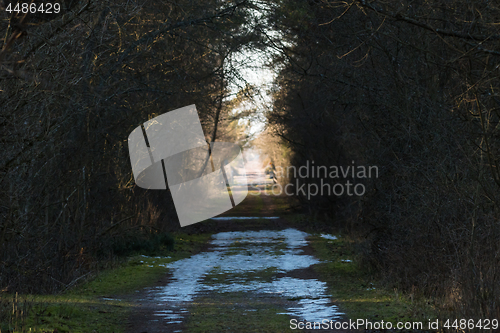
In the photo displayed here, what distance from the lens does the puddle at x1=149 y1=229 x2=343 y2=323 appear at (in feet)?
30.9

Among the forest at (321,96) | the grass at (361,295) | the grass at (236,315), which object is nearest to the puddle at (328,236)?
the grass at (361,295)

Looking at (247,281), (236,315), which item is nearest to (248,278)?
(247,281)

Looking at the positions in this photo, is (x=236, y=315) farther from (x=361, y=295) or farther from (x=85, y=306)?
(x=361, y=295)

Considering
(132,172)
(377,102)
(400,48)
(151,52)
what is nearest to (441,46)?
(400,48)

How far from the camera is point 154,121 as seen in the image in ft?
57.8

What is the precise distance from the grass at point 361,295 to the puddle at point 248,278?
1.06ft

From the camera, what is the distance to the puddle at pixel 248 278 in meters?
9.41

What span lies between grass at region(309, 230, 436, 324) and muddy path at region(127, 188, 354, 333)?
0.96 ft

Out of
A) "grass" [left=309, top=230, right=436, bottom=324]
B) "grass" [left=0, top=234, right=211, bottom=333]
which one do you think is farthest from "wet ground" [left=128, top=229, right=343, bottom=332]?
"grass" [left=0, top=234, right=211, bottom=333]

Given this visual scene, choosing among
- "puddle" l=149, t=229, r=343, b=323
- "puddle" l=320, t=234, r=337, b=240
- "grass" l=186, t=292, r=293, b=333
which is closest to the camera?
"grass" l=186, t=292, r=293, b=333

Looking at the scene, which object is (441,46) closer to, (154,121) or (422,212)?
(422,212)

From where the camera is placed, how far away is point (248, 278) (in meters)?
13.2

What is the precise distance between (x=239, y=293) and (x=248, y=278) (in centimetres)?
203

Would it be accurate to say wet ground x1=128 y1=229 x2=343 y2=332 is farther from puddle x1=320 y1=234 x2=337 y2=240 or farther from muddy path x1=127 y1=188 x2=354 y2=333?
puddle x1=320 y1=234 x2=337 y2=240
